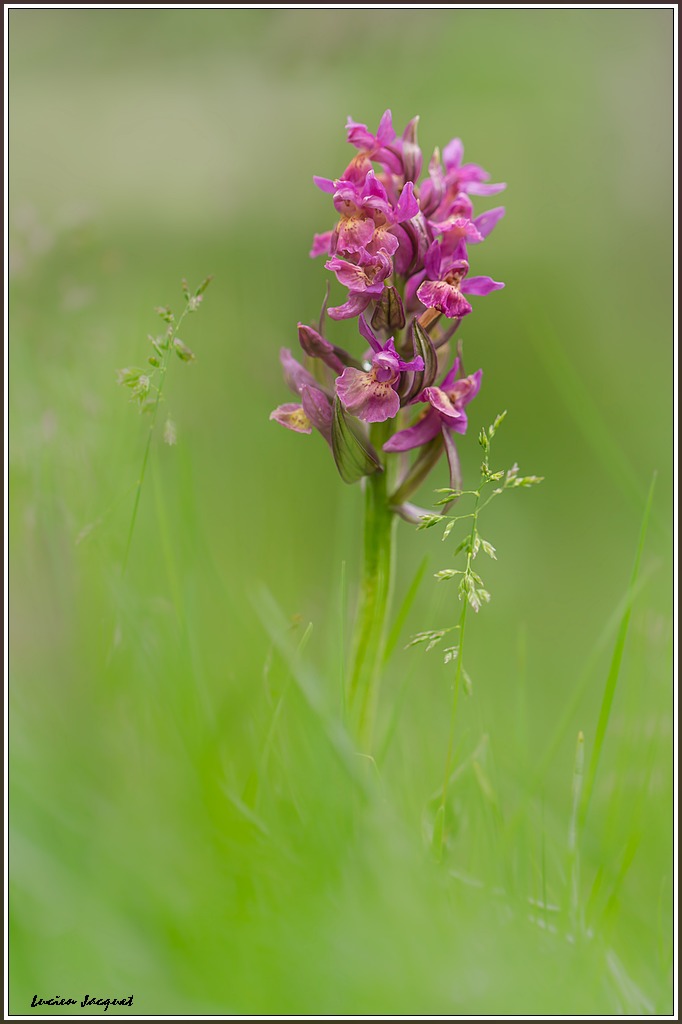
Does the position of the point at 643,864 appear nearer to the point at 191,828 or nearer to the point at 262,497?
the point at 191,828

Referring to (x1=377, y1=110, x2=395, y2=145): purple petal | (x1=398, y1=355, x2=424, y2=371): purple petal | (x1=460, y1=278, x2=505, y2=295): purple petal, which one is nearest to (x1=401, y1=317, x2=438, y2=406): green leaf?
(x1=398, y1=355, x2=424, y2=371): purple petal

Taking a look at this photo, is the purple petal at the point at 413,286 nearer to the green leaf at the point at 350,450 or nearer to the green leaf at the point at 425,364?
the green leaf at the point at 425,364

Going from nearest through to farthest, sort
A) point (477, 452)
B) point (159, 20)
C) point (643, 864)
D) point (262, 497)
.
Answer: point (643, 864)
point (262, 497)
point (159, 20)
point (477, 452)

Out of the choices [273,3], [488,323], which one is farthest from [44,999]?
[488,323]

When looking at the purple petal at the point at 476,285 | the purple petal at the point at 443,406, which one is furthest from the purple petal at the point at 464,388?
the purple petal at the point at 476,285

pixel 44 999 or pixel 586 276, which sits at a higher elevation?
pixel 586 276

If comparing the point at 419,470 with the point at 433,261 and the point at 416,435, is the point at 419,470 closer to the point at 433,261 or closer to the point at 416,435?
the point at 416,435
